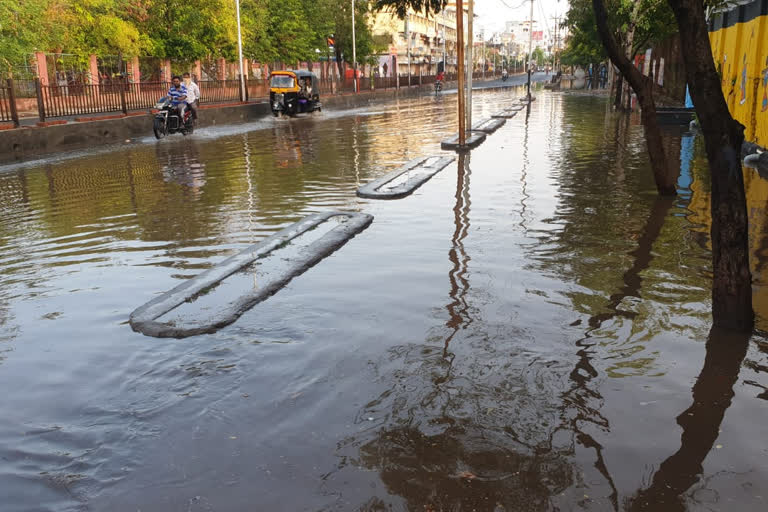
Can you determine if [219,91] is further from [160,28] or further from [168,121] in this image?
[168,121]

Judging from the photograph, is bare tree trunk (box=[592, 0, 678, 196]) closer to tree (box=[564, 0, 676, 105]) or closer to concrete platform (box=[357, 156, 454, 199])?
concrete platform (box=[357, 156, 454, 199])

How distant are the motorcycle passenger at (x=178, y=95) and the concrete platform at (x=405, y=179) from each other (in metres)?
9.65

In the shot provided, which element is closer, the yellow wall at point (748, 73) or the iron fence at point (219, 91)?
the yellow wall at point (748, 73)

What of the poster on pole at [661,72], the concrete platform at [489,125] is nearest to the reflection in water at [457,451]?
the concrete platform at [489,125]

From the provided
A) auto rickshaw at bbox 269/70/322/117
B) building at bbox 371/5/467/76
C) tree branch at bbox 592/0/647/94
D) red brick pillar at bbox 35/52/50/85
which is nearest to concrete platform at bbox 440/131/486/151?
tree branch at bbox 592/0/647/94

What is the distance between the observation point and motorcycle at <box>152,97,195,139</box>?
20.8 meters

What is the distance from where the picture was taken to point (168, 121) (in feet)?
70.3

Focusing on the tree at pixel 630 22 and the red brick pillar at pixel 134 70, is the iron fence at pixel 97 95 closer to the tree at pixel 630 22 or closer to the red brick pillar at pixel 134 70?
the red brick pillar at pixel 134 70

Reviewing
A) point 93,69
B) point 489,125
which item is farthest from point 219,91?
point 489,125

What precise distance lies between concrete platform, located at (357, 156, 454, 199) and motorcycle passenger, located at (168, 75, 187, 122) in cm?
965

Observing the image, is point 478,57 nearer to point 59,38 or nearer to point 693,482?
point 59,38

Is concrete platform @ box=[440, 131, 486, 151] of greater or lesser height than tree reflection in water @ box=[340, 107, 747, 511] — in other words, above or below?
above

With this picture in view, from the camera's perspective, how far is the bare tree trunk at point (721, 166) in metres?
4.82

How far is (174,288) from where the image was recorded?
243 inches
